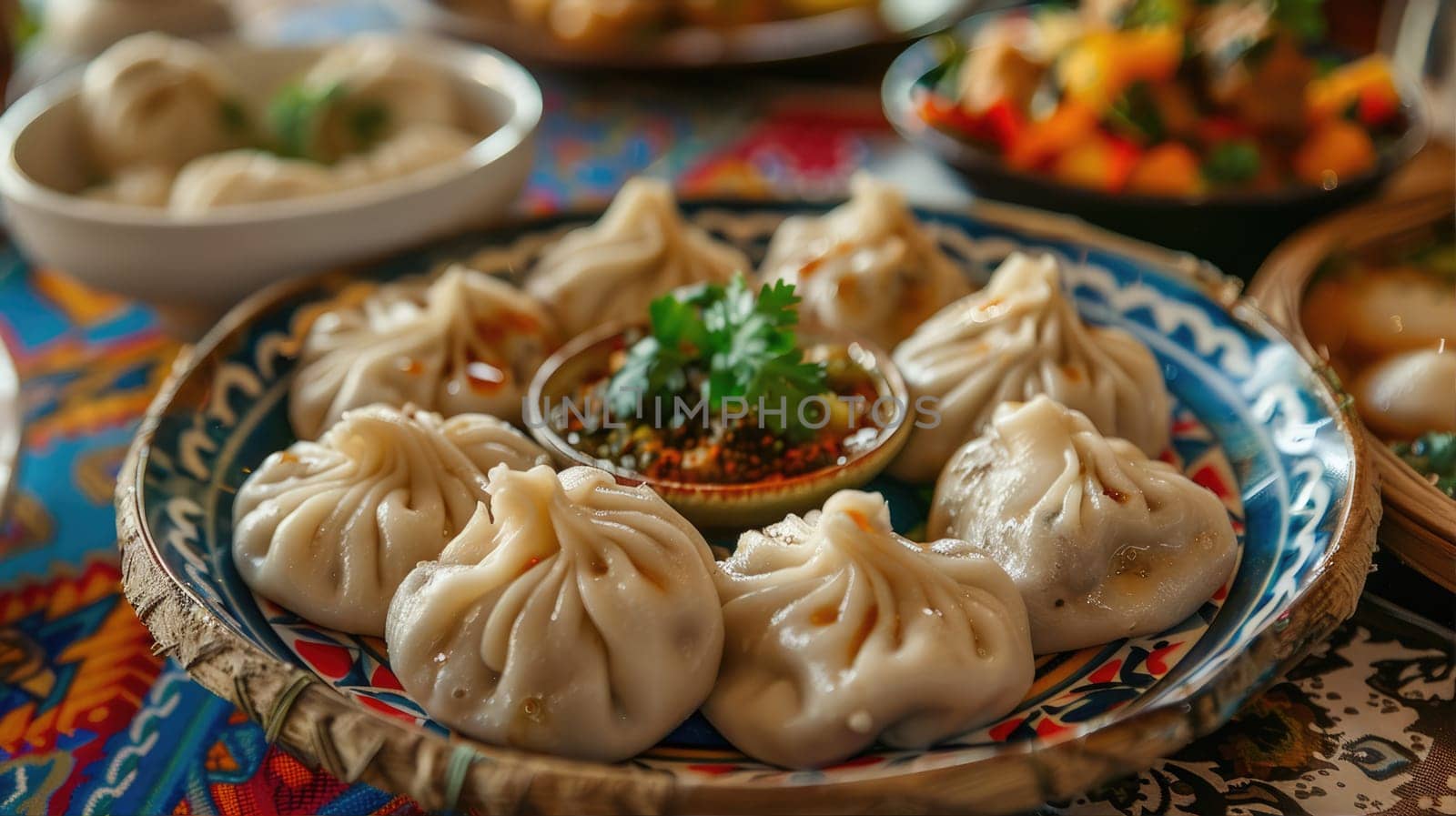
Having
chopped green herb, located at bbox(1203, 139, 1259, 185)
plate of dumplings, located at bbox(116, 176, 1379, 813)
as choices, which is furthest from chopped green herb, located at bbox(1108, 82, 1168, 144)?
plate of dumplings, located at bbox(116, 176, 1379, 813)

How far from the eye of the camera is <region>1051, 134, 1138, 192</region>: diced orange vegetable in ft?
10.9

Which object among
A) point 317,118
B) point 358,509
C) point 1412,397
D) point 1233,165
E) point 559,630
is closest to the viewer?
point 559,630

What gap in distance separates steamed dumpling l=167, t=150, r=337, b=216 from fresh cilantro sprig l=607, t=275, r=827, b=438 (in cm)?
125

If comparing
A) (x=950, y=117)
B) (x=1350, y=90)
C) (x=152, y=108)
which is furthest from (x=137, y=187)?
(x=1350, y=90)

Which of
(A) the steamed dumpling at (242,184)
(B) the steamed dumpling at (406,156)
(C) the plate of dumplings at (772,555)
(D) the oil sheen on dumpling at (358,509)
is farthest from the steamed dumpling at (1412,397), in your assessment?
(A) the steamed dumpling at (242,184)

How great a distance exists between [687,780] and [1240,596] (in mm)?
1113

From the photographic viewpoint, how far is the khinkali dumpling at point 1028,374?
2.43 meters

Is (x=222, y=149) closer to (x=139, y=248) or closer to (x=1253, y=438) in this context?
(x=139, y=248)

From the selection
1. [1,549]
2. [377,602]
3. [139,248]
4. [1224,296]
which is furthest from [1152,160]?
[1,549]

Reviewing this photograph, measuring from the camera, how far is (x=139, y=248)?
9.27 feet

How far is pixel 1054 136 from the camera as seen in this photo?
3.43 metres

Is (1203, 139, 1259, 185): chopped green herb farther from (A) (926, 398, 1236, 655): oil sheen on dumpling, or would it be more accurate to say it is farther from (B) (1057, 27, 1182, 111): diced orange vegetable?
(A) (926, 398, 1236, 655): oil sheen on dumpling

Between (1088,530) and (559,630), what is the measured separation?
92 centimetres

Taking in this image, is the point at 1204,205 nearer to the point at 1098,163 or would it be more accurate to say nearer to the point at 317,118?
the point at 1098,163
